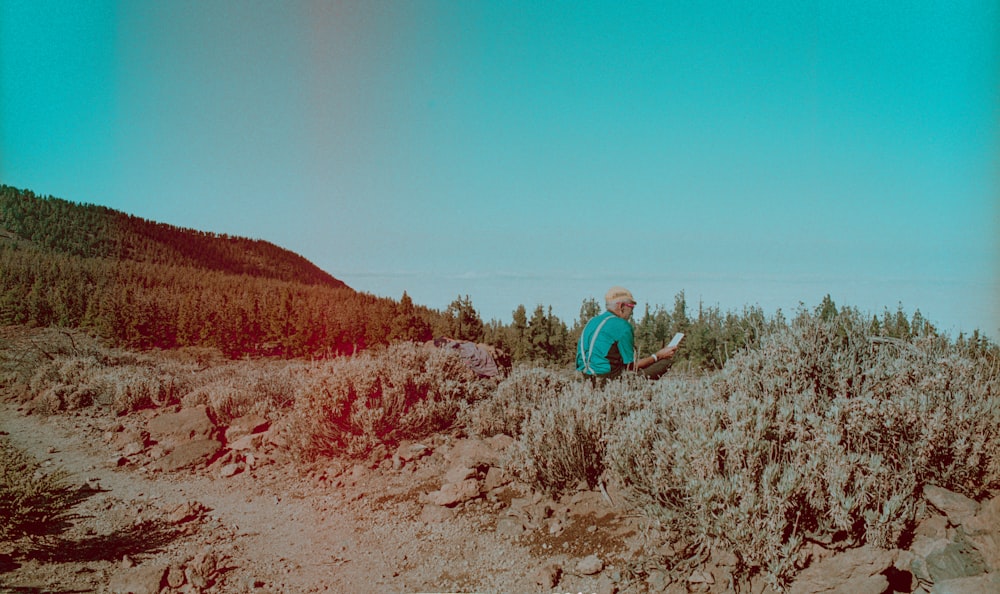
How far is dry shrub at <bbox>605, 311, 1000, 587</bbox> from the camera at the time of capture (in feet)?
9.93

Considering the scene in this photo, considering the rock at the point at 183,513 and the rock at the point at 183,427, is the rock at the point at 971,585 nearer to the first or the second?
the rock at the point at 183,513

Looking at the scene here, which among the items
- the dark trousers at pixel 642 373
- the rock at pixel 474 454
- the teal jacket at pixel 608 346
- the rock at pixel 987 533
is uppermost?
the teal jacket at pixel 608 346

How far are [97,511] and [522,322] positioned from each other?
38.7ft

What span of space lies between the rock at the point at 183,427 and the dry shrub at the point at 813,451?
221 inches

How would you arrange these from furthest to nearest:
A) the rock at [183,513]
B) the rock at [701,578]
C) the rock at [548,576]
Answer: the rock at [183,513] → the rock at [548,576] → the rock at [701,578]

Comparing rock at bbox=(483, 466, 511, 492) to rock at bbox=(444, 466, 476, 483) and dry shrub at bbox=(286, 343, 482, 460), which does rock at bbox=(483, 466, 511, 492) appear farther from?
dry shrub at bbox=(286, 343, 482, 460)

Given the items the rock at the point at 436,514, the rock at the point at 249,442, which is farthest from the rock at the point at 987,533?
the rock at the point at 249,442

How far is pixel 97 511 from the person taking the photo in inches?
200

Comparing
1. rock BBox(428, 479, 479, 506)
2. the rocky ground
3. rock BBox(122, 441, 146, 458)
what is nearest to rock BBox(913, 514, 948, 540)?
the rocky ground

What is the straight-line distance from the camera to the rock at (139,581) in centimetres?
360

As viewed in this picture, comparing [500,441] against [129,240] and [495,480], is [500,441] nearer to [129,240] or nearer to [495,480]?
[495,480]

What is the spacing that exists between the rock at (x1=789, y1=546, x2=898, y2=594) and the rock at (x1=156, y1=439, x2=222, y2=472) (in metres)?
6.17

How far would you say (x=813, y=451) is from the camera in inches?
128

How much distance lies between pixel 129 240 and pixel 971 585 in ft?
205
